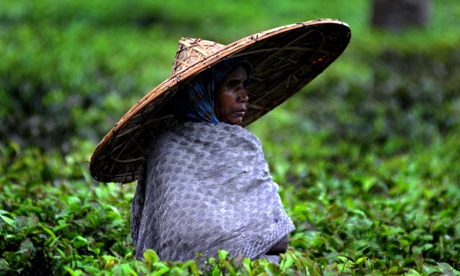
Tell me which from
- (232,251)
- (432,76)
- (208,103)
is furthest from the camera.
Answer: (432,76)

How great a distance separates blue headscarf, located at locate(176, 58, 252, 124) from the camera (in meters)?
3.06

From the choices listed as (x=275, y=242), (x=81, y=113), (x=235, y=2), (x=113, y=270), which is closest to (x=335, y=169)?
(x=81, y=113)

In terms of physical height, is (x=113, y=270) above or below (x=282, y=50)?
below

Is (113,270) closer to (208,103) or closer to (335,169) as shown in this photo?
(208,103)

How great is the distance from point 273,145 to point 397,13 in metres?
5.36

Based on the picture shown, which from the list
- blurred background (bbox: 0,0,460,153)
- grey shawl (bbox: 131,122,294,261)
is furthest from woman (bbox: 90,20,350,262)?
blurred background (bbox: 0,0,460,153)

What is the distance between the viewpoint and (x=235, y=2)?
1476 centimetres

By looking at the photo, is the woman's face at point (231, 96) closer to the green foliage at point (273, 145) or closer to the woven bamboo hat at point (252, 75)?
the woven bamboo hat at point (252, 75)

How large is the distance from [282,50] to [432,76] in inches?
238

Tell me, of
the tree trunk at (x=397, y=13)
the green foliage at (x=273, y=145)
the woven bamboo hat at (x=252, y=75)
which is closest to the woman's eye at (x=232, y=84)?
the woven bamboo hat at (x=252, y=75)

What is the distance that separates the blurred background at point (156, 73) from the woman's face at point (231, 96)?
10.2ft

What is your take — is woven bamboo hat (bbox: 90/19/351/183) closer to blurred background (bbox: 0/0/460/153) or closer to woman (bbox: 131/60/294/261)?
woman (bbox: 131/60/294/261)

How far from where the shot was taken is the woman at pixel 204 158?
290 cm

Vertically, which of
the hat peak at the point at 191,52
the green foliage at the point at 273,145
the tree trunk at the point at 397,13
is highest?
the tree trunk at the point at 397,13
